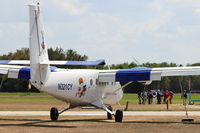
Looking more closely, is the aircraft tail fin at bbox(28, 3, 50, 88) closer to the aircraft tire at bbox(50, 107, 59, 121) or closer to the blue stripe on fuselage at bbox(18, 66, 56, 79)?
the blue stripe on fuselage at bbox(18, 66, 56, 79)

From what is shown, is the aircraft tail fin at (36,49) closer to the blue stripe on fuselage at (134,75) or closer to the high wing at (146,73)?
the high wing at (146,73)

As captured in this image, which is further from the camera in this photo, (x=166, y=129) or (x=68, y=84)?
(x=68, y=84)

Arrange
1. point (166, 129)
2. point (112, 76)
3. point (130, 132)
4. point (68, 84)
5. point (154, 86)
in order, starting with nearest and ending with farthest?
point (130, 132) → point (166, 129) → point (68, 84) → point (112, 76) → point (154, 86)

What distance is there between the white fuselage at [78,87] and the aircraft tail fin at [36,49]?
449 mm

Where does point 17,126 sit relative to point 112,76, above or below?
below

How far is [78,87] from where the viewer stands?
26234mm

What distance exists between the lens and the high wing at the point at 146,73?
2588 cm

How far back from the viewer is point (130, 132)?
21.7 meters

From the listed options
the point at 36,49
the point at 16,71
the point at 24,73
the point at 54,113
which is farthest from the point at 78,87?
the point at 16,71

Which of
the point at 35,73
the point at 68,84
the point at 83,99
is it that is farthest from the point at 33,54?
the point at 83,99

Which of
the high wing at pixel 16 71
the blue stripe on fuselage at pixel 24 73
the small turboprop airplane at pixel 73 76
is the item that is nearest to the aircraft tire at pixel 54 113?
the small turboprop airplane at pixel 73 76

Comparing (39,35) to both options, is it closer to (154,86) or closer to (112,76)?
(112,76)

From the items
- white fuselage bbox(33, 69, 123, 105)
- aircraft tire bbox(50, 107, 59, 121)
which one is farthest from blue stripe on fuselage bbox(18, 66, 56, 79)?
white fuselage bbox(33, 69, 123, 105)

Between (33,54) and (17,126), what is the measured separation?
12.1 ft
